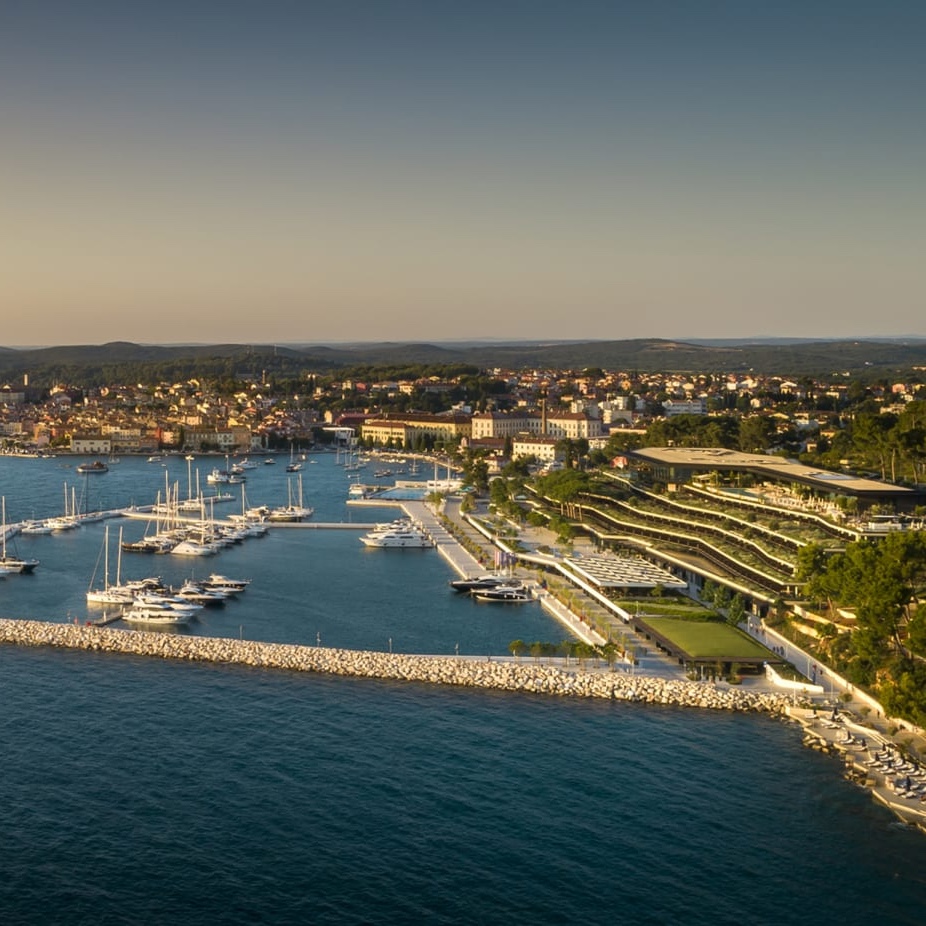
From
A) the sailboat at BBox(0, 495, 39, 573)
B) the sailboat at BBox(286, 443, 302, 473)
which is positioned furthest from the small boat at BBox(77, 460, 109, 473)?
the sailboat at BBox(0, 495, 39, 573)

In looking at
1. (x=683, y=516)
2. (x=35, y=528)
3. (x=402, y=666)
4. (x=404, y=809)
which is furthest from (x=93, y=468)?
(x=404, y=809)

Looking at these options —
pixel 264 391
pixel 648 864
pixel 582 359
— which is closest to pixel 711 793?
pixel 648 864

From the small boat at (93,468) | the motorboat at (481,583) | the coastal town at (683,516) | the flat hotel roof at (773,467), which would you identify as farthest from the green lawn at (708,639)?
the small boat at (93,468)

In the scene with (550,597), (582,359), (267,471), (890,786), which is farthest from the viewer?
(582,359)

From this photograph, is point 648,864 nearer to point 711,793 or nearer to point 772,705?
point 711,793

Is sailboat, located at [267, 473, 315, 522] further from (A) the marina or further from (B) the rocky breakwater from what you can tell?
(B) the rocky breakwater

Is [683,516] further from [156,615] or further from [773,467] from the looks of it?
[156,615]
